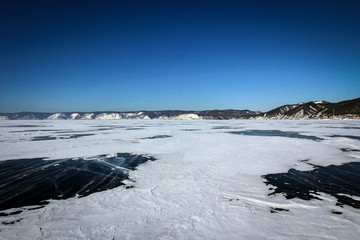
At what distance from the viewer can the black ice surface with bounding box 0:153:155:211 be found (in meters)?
5.01

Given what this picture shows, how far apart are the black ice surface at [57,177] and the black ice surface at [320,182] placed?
4.67 m

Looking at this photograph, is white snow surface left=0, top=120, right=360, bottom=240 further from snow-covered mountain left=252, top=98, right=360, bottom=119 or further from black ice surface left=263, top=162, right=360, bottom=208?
snow-covered mountain left=252, top=98, right=360, bottom=119

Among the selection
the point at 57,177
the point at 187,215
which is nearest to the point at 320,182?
the point at 187,215

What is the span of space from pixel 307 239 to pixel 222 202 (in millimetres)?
1757

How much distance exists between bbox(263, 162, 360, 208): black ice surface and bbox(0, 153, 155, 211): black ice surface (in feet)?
15.3

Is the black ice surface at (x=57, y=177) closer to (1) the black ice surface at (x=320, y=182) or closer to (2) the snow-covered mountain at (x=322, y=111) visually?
(1) the black ice surface at (x=320, y=182)

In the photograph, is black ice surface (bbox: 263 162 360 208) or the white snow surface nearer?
the white snow surface

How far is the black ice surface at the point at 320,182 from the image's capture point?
495 centimetres

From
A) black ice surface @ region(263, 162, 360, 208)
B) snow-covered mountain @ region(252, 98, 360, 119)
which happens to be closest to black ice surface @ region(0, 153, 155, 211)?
black ice surface @ region(263, 162, 360, 208)

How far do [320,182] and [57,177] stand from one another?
8.17 metres

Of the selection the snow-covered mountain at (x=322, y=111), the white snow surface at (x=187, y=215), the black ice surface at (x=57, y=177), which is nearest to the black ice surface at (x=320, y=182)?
the white snow surface at (x=187, y=215)

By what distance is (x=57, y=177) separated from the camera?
6.55m

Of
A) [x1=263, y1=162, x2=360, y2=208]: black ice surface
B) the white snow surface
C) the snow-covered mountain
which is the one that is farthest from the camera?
the snow-covered mountain

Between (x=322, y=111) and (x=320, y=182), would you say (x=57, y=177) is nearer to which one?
(x=320, y=182)
